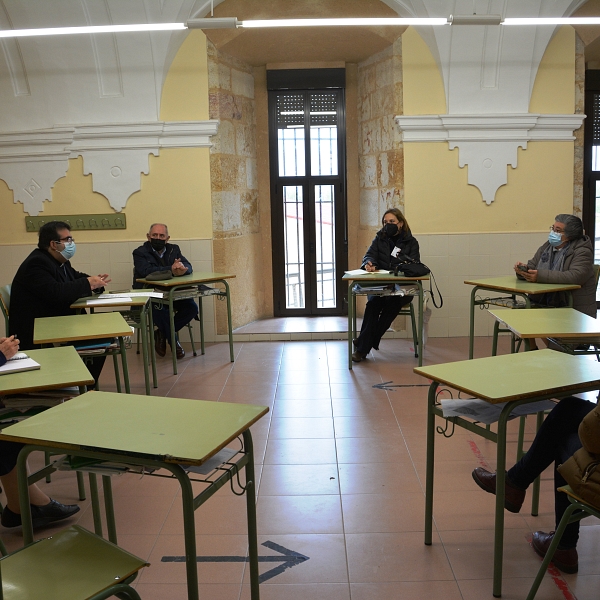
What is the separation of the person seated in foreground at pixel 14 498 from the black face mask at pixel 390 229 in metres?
3.71

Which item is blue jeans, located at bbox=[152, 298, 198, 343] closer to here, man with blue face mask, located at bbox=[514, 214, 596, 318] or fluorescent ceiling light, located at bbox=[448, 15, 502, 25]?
man with blue face mask, located at bbox=[514, 214, 596, 318]

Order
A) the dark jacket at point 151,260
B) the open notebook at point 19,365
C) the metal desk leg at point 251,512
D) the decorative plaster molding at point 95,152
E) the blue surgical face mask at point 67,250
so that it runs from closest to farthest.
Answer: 1. the metal desk leg at point 251,512
2. the open notebook at point 19,365
3. the blue surgical face mask at point 67,250
4. the dark jacket at point 151,260
5. the decorative plaster molding at point 95,152

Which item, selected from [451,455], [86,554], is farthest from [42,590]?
[451,455]

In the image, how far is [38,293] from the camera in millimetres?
4199

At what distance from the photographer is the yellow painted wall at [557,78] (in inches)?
259

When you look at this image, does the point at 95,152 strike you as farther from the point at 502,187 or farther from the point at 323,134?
the point at 502,187

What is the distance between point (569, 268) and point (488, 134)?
7.75ft

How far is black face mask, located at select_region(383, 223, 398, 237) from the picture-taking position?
5910mm

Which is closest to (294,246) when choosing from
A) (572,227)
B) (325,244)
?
(325,244)

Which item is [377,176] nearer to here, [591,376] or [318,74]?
[318,74]

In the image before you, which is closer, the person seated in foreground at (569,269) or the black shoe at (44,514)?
the black shoe at (44,514)

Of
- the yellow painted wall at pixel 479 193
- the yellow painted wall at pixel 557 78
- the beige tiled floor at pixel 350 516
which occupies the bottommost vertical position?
the beige tiled floor at pixel 350 516

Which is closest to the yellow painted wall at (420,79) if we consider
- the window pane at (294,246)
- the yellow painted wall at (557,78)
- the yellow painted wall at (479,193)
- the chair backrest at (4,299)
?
the yellow painted wall at (479,193)

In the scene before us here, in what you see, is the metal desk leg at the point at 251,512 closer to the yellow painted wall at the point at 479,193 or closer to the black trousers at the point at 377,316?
the black trousers at the point at 377,316
